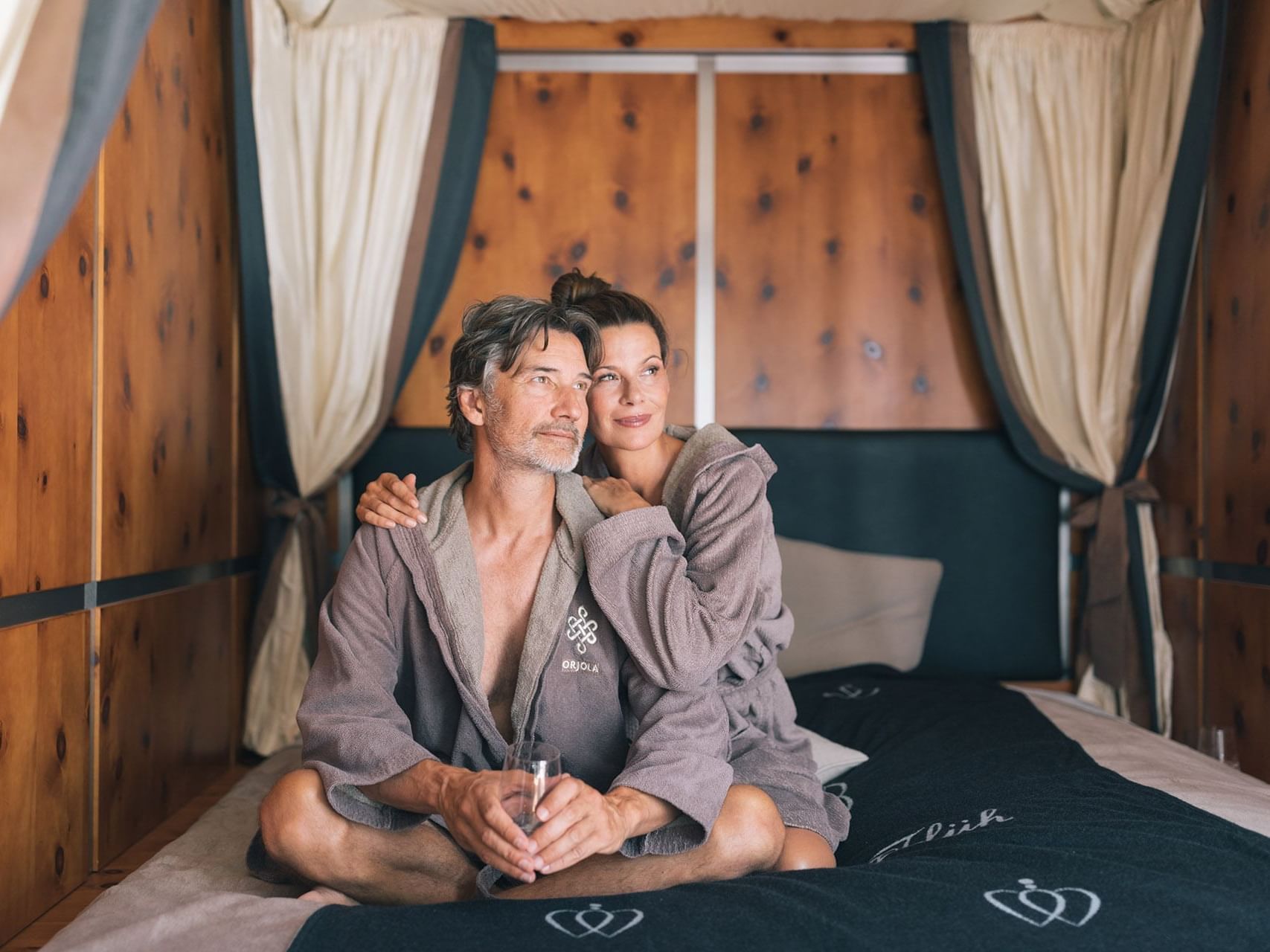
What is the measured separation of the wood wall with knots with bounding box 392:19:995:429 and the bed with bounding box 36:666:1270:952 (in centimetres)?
169

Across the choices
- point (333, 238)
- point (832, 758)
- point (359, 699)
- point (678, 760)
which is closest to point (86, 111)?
point (359, 699)

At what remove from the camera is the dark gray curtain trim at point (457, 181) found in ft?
12.2

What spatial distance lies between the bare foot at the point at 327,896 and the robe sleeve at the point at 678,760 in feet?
1.43

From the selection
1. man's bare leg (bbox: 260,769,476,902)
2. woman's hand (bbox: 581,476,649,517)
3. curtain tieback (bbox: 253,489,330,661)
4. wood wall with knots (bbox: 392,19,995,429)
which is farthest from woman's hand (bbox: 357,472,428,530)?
wood wall with knots (bbox: 392,19,995,429)

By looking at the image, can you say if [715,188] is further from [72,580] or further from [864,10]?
[72,580]

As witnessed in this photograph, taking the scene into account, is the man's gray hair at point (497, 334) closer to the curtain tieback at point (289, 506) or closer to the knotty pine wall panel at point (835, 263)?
the curtain tieback at point (289, 506)

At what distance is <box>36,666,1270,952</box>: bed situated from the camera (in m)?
1.50

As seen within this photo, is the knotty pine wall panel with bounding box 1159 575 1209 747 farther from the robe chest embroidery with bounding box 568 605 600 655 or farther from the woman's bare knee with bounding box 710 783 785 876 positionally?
the robe chest embroidery with bounding box 568 605 600 655

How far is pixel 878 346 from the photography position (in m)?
3.87

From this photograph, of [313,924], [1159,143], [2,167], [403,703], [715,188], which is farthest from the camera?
[715,188]

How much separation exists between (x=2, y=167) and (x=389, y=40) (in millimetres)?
2694

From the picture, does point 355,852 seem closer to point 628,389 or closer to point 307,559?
point 628,389

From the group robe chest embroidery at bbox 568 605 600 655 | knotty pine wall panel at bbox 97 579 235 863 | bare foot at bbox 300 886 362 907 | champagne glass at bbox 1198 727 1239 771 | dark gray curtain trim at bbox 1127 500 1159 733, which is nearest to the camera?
bare foot at bbox 300 886 362 907

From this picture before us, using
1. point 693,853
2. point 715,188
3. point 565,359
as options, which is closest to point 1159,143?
point 715,188
